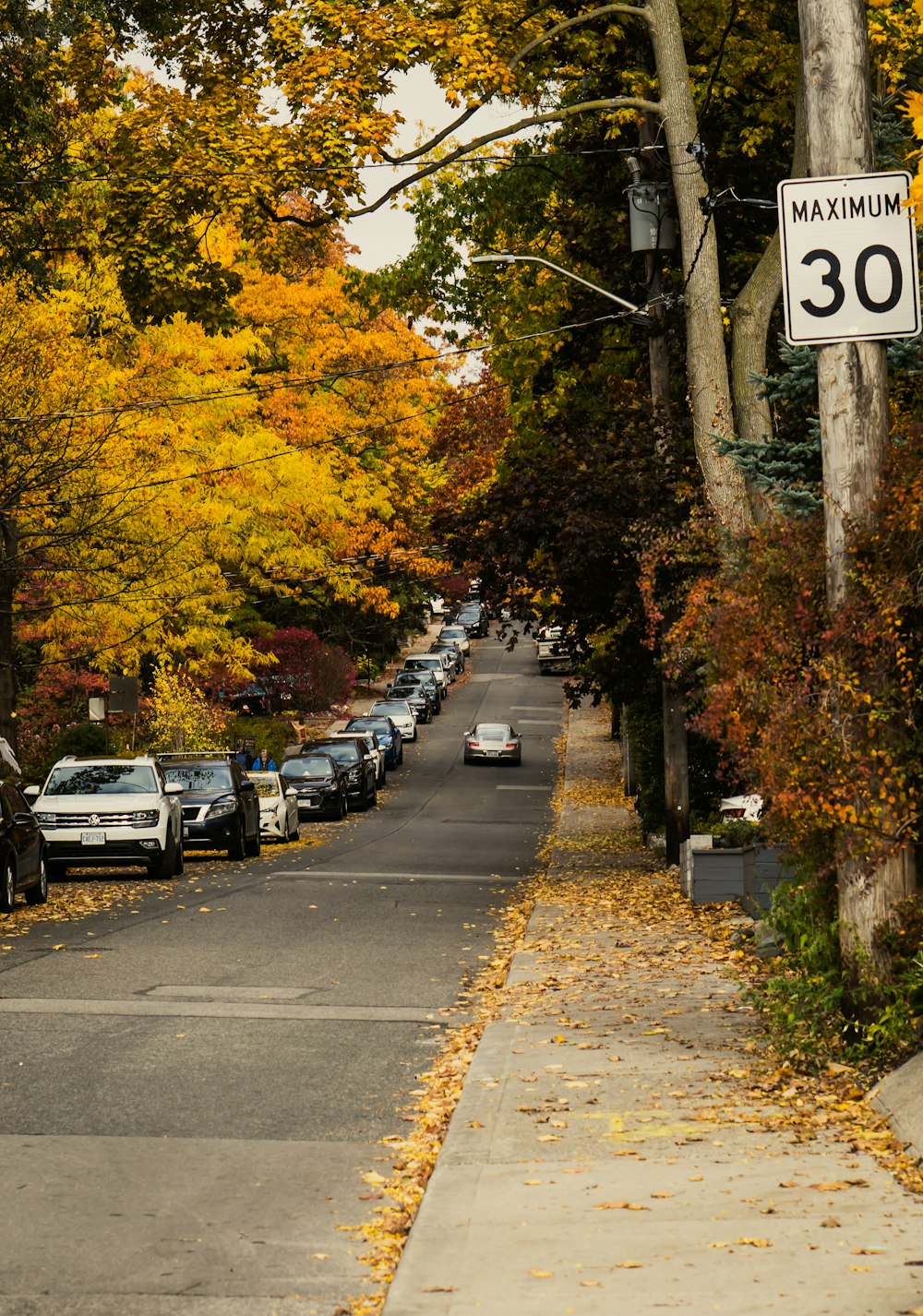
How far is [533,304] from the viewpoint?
105 ft

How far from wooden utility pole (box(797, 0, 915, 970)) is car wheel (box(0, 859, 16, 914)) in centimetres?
1172

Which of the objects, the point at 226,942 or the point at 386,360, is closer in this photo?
the point at 226,942

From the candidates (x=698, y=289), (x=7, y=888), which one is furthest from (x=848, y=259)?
(x=7, y=888)

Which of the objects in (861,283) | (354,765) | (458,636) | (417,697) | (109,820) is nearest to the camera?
(861,283)

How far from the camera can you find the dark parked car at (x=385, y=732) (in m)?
56.5

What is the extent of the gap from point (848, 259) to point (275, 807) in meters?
24.9

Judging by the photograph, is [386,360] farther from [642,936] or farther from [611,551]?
[642,936]

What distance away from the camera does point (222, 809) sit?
28.1 metres

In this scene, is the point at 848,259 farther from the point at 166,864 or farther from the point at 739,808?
the point at 166,864

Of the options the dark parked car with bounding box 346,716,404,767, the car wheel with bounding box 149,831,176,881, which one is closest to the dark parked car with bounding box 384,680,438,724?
the dark parked car with bounding box 346,716,404,767

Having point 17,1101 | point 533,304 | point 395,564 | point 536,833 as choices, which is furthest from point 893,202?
point 395,564

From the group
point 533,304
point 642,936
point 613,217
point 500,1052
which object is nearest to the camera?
point 500,1052

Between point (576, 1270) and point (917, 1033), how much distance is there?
3301 mm

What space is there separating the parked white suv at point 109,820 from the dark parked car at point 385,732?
99.1 feet
